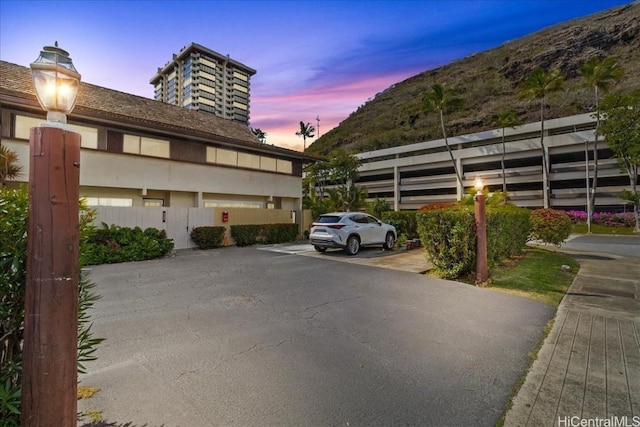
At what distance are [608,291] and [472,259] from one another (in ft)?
9.64

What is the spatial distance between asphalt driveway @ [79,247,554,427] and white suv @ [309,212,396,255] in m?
4.77

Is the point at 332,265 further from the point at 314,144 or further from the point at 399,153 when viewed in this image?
the point at 314,144

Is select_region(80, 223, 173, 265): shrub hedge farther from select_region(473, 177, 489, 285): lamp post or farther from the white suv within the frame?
select_region(473, 177, 489, 285): lamp post

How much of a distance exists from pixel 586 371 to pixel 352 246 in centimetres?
891

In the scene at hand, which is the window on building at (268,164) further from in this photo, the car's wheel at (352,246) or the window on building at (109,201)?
the car's wheel at (352,246)

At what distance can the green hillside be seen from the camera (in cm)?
5022

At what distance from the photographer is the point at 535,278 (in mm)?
7906

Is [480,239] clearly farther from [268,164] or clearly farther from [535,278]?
[268,164]

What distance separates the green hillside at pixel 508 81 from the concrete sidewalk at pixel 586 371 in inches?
1728

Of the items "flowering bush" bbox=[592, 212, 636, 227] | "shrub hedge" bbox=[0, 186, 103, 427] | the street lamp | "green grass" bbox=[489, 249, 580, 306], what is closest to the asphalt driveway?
"green grass" bbox=[489, 249, 580, 306]

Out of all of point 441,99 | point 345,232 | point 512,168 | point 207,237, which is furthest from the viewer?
point 512,168

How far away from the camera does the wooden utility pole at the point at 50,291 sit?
168 centimetres

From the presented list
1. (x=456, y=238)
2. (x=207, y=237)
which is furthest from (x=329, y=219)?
(x=207, y=237)

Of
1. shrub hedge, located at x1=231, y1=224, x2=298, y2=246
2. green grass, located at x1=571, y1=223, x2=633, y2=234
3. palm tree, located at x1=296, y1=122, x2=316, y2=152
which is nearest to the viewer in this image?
shrub hedge, located at x1=231, y1=224, x2=298, y2=246
